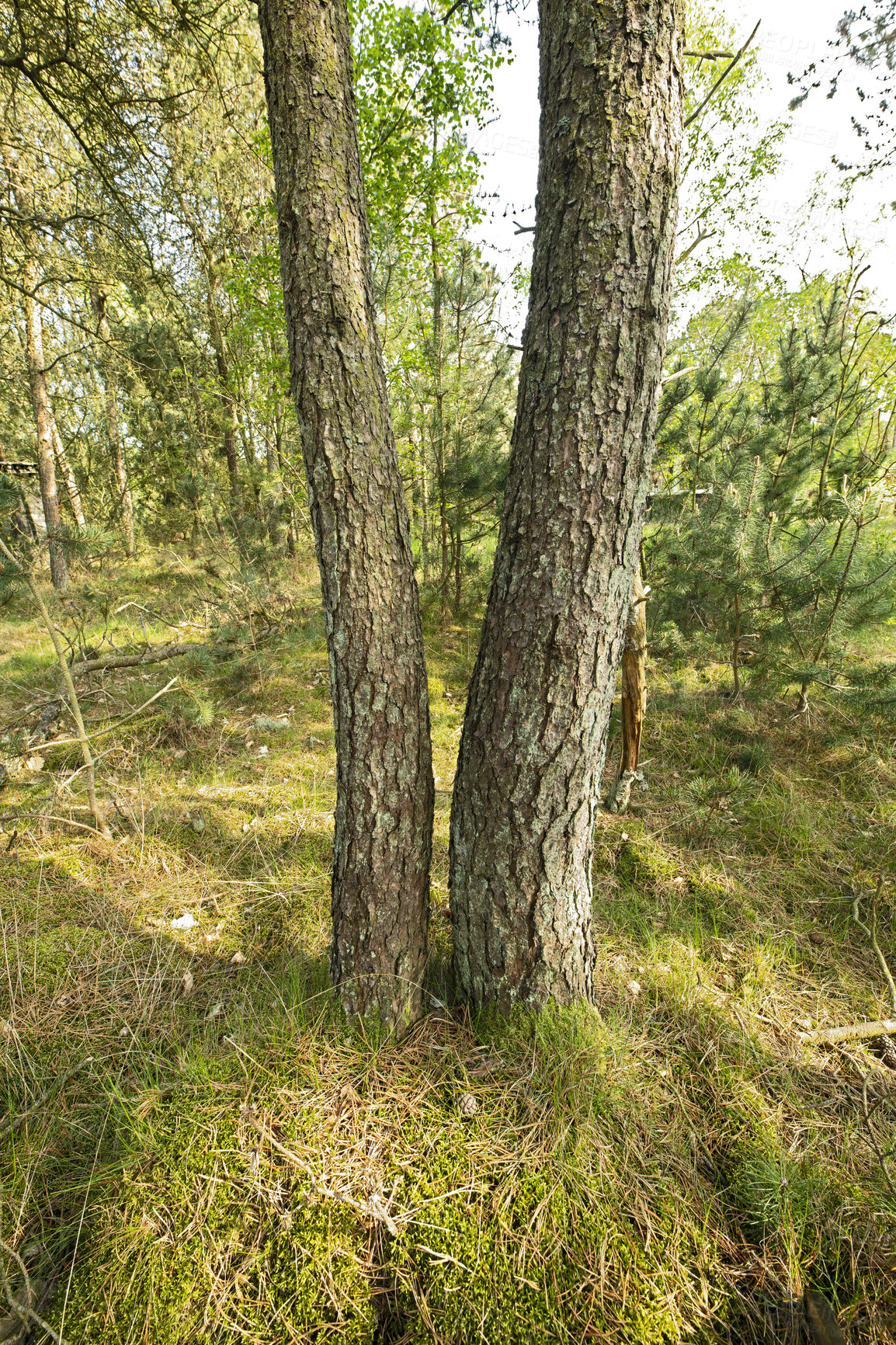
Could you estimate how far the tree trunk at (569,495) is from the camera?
4.49 feet

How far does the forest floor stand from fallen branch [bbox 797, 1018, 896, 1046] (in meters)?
0.04

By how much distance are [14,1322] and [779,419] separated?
650 centimetres

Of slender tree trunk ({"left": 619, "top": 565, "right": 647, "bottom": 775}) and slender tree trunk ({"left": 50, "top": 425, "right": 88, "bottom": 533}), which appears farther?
slender tree trunk ({"left": 50, "top": 425, "right": 88, "bottom": 533})

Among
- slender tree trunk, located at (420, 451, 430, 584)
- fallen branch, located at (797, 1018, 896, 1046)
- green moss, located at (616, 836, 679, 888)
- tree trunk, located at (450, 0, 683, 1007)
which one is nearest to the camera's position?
tree trunk, located at (450, 0, 683, 1007)

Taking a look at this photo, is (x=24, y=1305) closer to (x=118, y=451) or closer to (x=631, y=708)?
(x=631, y=708)

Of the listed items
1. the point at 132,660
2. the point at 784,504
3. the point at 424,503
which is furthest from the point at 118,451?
the point at 784,504

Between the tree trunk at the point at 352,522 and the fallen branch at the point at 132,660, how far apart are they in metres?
3.44

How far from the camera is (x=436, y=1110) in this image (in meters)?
1.59

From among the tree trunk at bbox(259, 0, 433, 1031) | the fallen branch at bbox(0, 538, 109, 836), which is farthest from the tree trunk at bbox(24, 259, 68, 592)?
the tree trunk at bbox(259, 0, 433, 1031)

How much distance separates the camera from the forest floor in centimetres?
129

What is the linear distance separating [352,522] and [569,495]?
0.68 meters

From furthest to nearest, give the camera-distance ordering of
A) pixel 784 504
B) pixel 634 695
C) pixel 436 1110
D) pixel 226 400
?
pixel 226 400
pixel 784 504
pixel 634 695
pixel 436 1110

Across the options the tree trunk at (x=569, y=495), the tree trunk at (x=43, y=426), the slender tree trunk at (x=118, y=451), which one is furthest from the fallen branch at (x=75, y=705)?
the slender tree trunk at (x=118, y=451)

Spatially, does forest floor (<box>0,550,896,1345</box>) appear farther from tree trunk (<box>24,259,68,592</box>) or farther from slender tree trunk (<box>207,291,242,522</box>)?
slender tree trunk (<box>207,291,242,522</box>)
